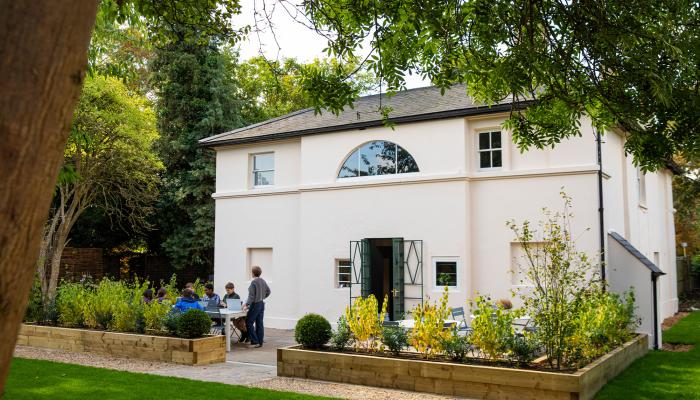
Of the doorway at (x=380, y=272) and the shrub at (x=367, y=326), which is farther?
the doorway at (x=380, y=272)

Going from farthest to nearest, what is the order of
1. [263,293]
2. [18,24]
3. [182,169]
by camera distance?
[182,169] → [263,293] → [18,24]

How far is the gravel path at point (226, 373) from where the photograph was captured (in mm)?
8898

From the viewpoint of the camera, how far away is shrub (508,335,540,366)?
8727 millimetres

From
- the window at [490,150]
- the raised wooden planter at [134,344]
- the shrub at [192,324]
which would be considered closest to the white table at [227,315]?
→ the raised wooden planter at [134,344]

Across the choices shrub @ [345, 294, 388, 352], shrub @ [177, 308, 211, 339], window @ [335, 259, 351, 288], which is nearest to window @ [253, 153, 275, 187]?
window @ [335, 259, 351, 288]

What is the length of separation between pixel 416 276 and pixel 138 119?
12.4m

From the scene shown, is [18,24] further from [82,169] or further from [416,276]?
[82,169]

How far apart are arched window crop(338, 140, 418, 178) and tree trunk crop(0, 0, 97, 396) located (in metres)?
15.6

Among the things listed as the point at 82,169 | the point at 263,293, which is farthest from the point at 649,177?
the point at 82,169

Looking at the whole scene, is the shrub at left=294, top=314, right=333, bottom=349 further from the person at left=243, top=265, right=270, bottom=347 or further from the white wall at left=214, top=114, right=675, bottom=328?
the white wall at left=214, top=114, right=675, bottom=328

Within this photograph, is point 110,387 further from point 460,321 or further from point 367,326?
point 460,321

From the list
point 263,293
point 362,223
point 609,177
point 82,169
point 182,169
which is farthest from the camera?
point 182,169

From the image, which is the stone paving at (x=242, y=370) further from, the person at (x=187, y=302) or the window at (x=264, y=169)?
the window at (x=264, y=169)

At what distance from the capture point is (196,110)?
27.4m
